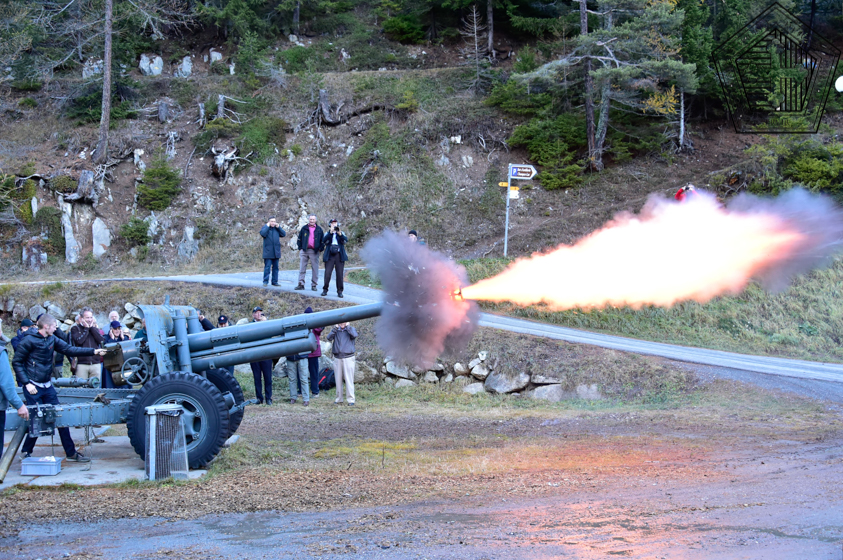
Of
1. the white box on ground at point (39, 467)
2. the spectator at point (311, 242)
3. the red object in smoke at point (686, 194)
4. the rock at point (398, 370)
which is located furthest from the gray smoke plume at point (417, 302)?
the red object in smoke at point (686, 194)

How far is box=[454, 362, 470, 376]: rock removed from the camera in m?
17.7

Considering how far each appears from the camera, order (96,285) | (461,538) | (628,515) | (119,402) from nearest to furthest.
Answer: (461,538), (628,515), (119,402), (96,285)

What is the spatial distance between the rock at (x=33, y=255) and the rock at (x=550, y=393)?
25466mm

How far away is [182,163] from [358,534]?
3210 centimetres

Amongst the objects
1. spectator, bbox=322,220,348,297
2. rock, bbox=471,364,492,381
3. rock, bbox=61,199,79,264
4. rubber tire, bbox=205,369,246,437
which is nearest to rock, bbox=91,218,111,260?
rock, bbox=61,199,79,264

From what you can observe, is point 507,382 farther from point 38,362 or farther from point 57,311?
point 57,311

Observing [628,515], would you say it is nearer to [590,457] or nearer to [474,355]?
[590,457]

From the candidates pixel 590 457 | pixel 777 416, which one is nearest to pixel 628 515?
pixel 590 457

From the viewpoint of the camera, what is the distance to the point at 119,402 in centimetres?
1026

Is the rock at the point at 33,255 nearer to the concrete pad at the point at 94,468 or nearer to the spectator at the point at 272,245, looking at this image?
the spectator at the point at 272,245

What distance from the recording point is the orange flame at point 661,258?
49.2 ft

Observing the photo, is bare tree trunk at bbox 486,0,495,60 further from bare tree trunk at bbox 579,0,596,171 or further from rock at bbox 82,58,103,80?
rock at bbox 82,58,103,80

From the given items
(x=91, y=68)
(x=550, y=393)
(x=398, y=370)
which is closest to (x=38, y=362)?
(x=398, y=370)

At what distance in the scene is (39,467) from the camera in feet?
31.6
